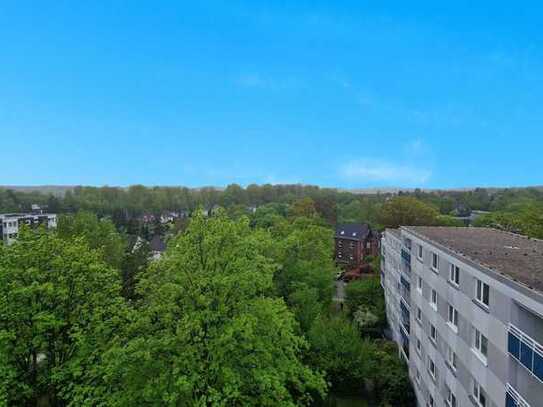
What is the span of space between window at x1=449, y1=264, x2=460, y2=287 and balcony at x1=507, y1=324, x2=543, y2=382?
16.0 ft

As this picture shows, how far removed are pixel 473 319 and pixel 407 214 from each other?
4855 cm

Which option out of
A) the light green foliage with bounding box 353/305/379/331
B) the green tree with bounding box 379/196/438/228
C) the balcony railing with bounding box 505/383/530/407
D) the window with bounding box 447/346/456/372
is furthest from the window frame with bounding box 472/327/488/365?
the green tree with bounding box 379/196/438/228

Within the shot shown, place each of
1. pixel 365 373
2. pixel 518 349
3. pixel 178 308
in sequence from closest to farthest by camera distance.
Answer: pixel 518 349 < pixel 178 308 < pixel 365 373

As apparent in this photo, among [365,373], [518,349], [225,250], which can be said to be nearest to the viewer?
[518,349]

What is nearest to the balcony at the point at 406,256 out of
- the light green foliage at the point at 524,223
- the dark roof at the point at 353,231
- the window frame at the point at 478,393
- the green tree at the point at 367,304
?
the window frame at the point at 478,393

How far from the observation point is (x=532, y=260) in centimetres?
1408

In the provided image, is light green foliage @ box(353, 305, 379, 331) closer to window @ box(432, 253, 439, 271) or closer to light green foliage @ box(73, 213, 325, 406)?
window @ box(432, 253, 439, 271)

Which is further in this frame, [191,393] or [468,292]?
[468,292]

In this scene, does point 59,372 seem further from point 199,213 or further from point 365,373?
point 365,373

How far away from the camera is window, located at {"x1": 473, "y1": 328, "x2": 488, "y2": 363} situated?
1263 centimetres

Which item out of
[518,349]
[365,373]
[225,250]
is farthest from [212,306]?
[365,373]

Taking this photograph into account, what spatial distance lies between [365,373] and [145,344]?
16.5 m

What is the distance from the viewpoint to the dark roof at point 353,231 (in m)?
67.8

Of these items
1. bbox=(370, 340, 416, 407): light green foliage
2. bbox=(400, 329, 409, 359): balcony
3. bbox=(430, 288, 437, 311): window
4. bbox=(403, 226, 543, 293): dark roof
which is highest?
bbox=(403, 226, 543, 293): dark roof
